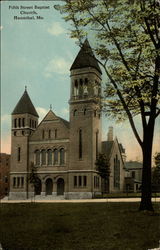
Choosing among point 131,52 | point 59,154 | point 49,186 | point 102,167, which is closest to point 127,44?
point 131,52

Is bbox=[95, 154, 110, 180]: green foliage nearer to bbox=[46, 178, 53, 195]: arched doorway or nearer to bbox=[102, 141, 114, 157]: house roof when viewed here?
bbox=[102, 141, 114, 157]: house roof

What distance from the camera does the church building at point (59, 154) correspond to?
44875 millimetres

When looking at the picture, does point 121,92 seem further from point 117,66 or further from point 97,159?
point 97,159

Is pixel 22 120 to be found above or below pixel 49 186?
above

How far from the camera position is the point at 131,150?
14.8m

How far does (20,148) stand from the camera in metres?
51.2

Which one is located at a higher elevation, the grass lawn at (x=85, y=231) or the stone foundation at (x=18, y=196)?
the grass lawn at (x=85, y=231)

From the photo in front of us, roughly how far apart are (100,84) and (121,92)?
164cm

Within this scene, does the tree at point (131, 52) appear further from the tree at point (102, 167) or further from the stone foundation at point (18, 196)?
the stone foundation at point (18, 196)

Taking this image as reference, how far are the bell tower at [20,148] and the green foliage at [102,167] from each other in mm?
11826

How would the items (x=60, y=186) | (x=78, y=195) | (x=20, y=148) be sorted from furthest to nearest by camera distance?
(x=20, y=148) → (x=60, y=186) → (x=78, y=195)

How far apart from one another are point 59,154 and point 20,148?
627 cm

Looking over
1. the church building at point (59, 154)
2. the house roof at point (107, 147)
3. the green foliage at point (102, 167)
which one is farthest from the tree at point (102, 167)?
the house roof at point (107, 147)

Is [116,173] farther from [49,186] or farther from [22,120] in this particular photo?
[22,120]
